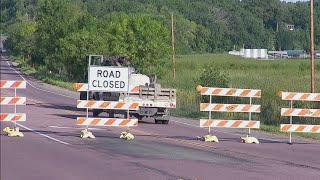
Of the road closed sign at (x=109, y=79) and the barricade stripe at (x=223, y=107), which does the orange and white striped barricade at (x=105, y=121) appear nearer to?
the road closed sign at (x=109, y=79)

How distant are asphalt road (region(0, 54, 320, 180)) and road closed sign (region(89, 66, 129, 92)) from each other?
1.48 metres

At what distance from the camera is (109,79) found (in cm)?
2283

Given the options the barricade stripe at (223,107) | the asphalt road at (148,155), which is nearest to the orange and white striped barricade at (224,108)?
the barricade stripe at (223,107)

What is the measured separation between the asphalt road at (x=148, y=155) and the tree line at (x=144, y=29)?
2862cm

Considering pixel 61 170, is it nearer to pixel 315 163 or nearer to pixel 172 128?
pixel 315 163

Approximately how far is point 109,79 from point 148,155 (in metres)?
5.18

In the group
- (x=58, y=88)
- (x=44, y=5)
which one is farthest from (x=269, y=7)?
(x=58, y=88)

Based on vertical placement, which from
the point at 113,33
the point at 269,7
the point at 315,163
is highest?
the point at 269,7

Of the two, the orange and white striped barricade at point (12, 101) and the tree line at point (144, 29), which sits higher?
the tree line at point (144, 29)

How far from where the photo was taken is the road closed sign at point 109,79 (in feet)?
74.6

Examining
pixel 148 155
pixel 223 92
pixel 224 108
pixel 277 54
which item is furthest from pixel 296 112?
pixel 277 54

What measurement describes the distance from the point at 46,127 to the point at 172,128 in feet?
16.9

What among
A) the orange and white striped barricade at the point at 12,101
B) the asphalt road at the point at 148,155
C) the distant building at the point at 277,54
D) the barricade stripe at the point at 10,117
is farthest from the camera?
the distant building at the point at 277,54

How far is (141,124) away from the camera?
29797 mm
